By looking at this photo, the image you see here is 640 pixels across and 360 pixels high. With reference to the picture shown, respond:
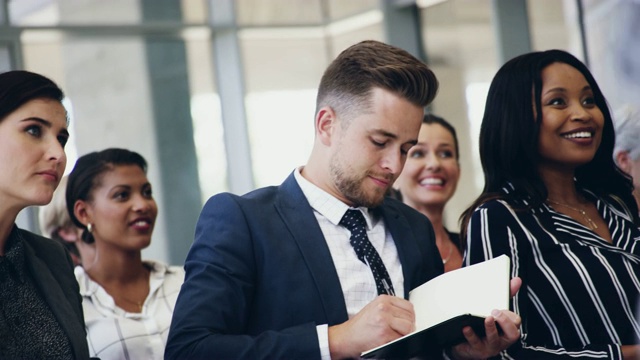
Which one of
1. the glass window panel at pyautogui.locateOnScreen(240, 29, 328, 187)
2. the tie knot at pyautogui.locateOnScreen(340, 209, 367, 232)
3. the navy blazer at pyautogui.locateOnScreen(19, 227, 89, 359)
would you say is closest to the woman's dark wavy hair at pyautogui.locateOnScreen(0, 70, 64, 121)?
the navy blazer at pyautogui.locateOnScreen(19, 227, 89, 359)

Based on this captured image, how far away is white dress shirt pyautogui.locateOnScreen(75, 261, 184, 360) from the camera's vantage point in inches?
165

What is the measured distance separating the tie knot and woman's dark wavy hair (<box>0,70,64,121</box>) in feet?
3.03

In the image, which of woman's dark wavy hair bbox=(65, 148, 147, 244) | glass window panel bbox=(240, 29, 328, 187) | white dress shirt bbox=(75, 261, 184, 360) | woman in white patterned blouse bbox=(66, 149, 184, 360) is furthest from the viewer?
glass window panel bbox=(240, 29, 328, 187)

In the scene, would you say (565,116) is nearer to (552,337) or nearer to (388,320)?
(552,337)

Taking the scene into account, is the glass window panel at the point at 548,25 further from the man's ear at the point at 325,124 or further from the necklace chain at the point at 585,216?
the man's ear at the point at 325,124

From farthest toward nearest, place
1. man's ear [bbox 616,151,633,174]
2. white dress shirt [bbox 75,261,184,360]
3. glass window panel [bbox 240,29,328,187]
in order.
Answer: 1. glass window panel [bbox 240,29,328,187]
2. man's ear [bbox 616,151,633,174]
3. white dress shirt [bbox 75,261,184,360]

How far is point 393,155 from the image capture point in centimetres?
289

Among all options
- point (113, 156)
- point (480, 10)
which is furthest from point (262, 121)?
A: point (113, 156)

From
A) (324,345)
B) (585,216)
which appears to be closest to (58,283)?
(324,345)

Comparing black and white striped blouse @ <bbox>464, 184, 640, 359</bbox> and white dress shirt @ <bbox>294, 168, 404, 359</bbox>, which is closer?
white dress shirt @ <bbox>294, 168, 404, 359</bbox>

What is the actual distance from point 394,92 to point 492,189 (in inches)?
23.9

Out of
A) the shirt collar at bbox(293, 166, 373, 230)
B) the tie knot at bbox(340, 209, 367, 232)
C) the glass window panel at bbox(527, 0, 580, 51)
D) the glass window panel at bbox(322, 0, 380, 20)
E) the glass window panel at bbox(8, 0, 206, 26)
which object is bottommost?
the tie knot at bbox(340, 209, 367, 232)

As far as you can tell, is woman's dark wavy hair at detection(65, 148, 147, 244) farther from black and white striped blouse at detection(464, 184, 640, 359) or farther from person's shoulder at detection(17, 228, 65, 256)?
black and white striped blouse at detection(464, 184, 640, 359)

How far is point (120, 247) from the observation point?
15.5 feet
